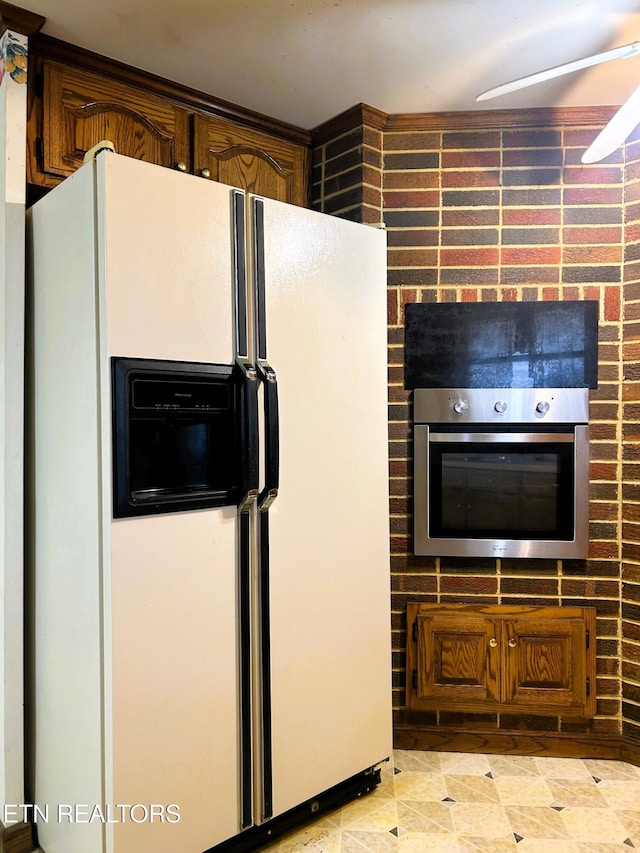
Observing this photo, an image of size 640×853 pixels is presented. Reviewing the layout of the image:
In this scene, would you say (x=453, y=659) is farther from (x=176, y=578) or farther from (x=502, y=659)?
(x=176, y=578)

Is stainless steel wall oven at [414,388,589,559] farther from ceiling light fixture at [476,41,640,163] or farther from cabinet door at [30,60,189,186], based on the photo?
cabinet door at [30,60,189,186]

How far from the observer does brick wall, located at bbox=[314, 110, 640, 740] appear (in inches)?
85.7

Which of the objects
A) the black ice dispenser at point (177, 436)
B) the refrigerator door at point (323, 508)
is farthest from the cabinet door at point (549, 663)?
the black ice dispenser at point (177, 436)

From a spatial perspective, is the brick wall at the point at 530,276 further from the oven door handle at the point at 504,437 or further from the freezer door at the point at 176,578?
the freezer door at the point at 176,578

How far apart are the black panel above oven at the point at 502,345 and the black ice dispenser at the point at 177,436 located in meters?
0.89

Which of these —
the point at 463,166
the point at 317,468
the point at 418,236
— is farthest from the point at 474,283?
the point at 317,468

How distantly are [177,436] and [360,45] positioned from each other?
51.1 inches

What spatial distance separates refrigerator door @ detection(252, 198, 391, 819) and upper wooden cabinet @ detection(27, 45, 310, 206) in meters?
0.58

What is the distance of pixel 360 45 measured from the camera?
1.82 meters

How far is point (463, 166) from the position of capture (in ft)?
7.36

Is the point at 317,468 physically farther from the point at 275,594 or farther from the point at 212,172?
the point at 212,172

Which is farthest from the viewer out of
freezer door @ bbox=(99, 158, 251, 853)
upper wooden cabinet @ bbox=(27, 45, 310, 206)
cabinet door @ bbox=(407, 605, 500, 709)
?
cabinet door @ bbox=(407, 605, 500, 709)

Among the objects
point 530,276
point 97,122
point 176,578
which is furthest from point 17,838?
point 530,276

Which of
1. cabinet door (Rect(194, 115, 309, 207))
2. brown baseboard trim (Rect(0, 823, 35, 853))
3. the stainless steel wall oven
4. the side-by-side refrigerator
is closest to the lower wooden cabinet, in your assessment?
the stainless steel wall oven
